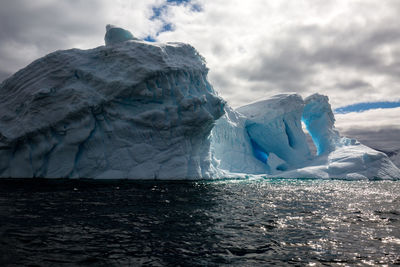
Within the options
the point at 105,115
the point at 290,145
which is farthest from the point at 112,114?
the point at 290,145

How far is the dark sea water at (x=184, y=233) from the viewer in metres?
5.64

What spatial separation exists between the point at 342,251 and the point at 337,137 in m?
35.5

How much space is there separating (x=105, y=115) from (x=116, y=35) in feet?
25.8

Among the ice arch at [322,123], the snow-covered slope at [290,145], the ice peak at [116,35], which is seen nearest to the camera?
the ice peak at [116,35]

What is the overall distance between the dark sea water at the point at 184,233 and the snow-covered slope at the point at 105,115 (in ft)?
27.1

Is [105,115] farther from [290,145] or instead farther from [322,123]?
[322,123]

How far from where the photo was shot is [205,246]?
6.52 m

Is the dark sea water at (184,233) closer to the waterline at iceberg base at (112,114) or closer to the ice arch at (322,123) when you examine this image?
the waterline at iceberg base at (112,114)

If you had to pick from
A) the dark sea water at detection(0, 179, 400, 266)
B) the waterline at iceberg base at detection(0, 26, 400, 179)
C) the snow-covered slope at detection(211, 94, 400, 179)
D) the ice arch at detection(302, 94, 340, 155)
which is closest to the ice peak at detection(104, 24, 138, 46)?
the waterline at iceberg base at detection(0, 26, 400, 179)

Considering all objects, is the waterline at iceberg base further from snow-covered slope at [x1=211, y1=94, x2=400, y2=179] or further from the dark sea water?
the dark sea water

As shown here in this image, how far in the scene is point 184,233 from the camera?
24.5 feet

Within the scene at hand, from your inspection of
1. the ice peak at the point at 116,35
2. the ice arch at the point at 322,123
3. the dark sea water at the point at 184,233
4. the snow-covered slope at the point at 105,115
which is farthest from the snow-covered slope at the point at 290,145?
the dark sea water at the point at 184,233

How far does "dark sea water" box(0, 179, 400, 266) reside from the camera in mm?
5645

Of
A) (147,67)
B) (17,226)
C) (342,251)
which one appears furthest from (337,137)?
(17,226)
